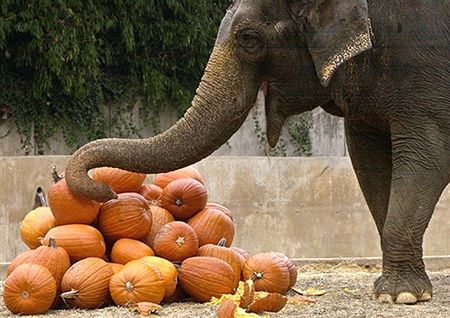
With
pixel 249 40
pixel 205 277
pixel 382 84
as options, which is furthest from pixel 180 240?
pixel 382 84

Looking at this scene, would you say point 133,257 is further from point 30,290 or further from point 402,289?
point 402,289

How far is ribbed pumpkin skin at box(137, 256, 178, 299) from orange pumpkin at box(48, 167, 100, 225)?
0.40 metres

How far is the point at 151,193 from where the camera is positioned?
6.76 meters

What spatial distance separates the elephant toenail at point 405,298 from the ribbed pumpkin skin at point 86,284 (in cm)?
156

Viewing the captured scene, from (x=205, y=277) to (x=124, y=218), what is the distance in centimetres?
55

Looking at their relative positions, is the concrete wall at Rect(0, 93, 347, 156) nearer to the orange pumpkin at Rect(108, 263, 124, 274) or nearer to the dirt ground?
the dirt ground

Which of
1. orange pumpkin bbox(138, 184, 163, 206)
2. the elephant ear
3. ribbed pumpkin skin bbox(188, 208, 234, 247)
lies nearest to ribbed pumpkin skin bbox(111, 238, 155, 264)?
ribbed pumpkin skin bbox(188, 208, 234, 247)

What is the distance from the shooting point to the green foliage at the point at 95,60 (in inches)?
575

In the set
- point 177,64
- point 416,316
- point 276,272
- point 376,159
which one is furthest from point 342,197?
point 177,64

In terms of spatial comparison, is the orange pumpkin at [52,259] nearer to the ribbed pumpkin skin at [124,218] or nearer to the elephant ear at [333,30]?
the ribbed pumpkin skin at [124,218]

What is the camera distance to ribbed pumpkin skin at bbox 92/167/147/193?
6426 mm

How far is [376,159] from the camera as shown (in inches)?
278

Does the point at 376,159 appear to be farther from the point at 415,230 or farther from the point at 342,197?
the point at 342,197

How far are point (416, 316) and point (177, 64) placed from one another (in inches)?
432
